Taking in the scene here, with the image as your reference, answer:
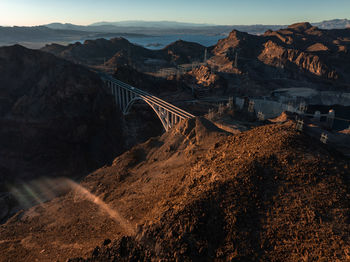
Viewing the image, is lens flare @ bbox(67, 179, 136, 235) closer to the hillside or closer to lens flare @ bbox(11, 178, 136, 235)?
lens flare @ bbox(11, 178, 136, 235)

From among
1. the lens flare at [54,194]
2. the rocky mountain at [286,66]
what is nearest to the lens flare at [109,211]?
the lens flare at [54,194]

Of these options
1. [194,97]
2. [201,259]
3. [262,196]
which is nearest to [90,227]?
[201,259]

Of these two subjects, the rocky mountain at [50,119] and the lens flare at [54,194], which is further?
the rocky mountain at [50,119]

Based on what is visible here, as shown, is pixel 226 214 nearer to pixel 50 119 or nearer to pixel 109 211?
pixel 109 211

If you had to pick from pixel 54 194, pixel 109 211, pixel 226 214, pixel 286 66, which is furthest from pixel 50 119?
pixel 286 66

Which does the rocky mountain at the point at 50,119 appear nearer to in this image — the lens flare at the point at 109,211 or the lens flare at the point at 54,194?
the lens flare at the point at 54,194
